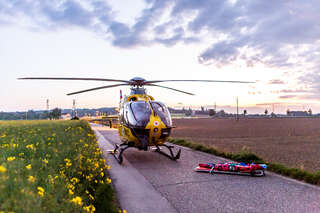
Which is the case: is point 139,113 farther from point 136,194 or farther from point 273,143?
point 273,143

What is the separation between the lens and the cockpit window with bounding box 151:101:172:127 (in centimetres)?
1022

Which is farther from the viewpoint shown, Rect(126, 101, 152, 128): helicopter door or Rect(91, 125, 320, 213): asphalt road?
Rect(126, 101, 152, 128): helicopter door

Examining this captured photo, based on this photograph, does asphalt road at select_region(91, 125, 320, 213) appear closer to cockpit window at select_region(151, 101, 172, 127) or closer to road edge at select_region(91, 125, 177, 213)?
road edge at select_region(91, 125, 177, 213)

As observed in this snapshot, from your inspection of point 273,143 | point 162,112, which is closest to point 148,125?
point 162,112

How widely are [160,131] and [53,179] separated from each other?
6795 mm

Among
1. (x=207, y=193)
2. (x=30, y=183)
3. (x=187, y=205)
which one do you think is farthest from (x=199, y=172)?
(x=30, y=183)

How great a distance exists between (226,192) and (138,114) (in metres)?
5.19

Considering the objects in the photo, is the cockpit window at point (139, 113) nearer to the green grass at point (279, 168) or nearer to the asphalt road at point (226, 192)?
the asphalt road at point (226, 192)

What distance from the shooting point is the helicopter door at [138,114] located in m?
9.82

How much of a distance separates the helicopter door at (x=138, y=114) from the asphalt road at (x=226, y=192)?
2143 mm

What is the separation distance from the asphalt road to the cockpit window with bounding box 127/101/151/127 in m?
2.16

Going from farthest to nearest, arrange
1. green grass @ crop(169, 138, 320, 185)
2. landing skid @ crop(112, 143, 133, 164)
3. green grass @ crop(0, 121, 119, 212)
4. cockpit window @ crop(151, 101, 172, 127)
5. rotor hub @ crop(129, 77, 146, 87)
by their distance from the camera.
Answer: rotor hub @ crop(129, 77, 146, 87) → cockpit window @ crop(151, 101, 172, 127) → landing skid @ crop(112, 143, 133, 164) → green grass @ crop(169, 138, 320, 185) → green grass @ crop(0, 121, 119, 212)

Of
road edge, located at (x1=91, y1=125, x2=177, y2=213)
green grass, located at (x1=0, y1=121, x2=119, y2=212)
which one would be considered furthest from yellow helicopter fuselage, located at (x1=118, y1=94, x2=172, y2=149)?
green grass, located at (x1=0, y1=121, x2=119, y2=212)

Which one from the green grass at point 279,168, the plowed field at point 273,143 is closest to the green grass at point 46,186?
the green grass at point 279,168
